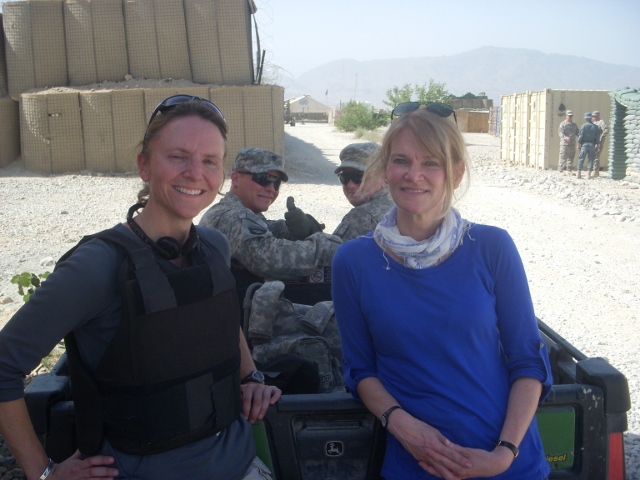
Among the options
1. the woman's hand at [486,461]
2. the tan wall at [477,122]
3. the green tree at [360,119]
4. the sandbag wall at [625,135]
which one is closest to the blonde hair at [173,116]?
the woman's hand at [486,461]

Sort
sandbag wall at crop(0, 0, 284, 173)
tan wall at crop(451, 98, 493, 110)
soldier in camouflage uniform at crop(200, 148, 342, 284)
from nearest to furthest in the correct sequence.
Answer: soldier in camouflage uniform at crop(200, 148, 342, 284), sandbag wall at crop(0, 0, 284, 173), tan wall at crop(451, 98, 493, 110)

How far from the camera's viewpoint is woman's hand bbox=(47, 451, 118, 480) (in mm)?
1735

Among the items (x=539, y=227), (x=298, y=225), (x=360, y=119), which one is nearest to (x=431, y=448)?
(x=298, y=225)

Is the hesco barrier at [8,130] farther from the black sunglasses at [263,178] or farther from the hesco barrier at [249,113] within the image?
the black sunglasses at [263,178]

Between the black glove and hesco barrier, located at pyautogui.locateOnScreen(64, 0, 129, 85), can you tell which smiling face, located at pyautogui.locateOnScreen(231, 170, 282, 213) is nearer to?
the black glove

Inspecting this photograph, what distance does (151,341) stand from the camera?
172 cm

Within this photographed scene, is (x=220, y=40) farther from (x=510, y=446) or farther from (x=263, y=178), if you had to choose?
(x=510, y=446)

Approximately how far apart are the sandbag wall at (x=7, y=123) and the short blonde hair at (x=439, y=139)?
16680 mm

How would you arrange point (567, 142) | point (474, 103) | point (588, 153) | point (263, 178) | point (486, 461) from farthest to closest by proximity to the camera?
1. point (474, 103)
2. point (567, 142)
3. point (588, 153)
4. point (263, 178)
5. point (486, 461)

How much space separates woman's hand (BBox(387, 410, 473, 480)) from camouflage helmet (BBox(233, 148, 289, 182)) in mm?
2408

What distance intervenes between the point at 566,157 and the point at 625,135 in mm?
2282

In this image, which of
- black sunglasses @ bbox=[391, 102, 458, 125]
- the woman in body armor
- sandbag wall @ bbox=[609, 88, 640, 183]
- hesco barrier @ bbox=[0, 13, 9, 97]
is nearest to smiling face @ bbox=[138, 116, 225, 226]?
the woman in body armor

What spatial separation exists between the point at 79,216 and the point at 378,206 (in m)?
8.23

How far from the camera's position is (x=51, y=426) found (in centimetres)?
210
